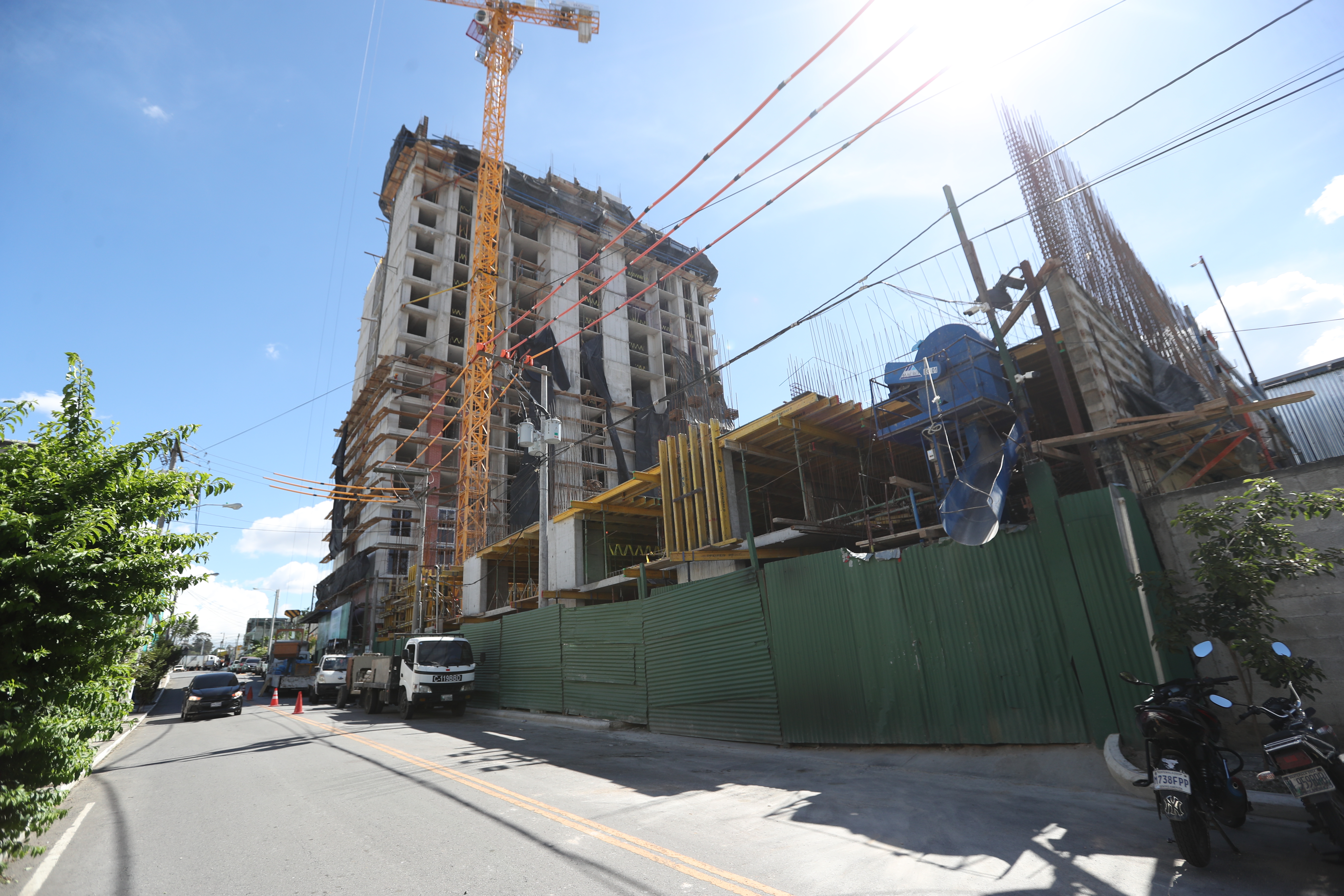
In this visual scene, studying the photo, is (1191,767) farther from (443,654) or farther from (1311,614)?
(443,654)

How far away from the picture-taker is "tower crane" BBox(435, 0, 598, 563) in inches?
1470

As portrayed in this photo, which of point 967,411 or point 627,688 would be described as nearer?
point 967,411

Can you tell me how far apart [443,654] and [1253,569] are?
1969cm

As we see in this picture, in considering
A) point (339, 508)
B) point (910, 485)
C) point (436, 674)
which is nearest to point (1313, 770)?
point (910, 485)

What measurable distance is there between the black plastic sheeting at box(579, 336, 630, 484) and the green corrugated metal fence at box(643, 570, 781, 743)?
38.3 m

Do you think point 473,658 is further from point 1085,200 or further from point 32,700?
point 1085,200

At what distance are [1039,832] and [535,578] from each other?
25.8m

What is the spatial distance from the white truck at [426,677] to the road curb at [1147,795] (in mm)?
17471

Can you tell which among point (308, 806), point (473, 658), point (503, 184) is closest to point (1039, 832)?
point (308, 806)

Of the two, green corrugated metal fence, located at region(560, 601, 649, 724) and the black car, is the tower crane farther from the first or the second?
green corrugated metal fence, located at region(560, 601, 649, 724)

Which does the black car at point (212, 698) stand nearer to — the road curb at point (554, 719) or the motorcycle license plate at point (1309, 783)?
the road curb at point (554, 719)

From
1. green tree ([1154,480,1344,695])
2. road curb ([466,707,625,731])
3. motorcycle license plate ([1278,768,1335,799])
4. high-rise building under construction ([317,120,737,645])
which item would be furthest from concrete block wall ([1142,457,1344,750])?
high-rise building under construction ([317,120,737,645])

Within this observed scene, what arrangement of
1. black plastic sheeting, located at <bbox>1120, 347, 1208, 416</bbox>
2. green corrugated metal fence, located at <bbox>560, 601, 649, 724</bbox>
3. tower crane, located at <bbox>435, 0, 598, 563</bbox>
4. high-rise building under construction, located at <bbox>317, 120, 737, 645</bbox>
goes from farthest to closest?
high-rise building under construction, located at <bbox>317, 120, 737, 645</bbox> → tower crane, located at <bbox>435, 0, 598, 563</bbox> → green corrugated metal fence, located at <bbox>560, 601, 649, 724</bbox> → black plastic sheeting, located at <bbox>1120, 347, 1208, 416</bbox>

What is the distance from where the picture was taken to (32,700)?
17.4ft
